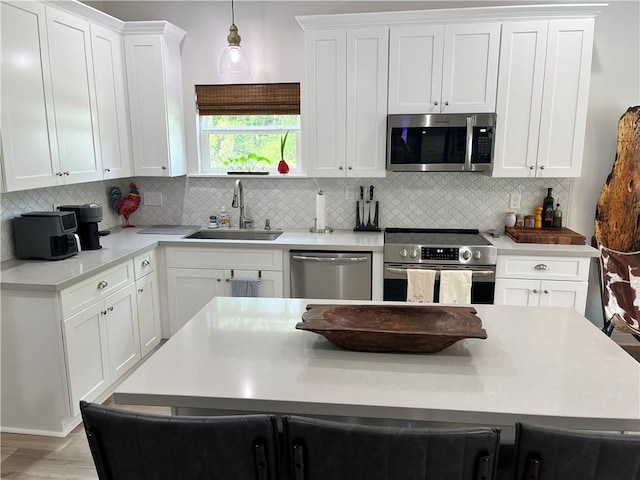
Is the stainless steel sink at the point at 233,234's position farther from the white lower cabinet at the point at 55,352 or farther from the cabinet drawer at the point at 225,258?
the white lower cabinet at the point at 55,352

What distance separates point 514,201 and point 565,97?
0.87 meters

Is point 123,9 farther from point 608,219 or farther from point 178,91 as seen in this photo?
point 608,219

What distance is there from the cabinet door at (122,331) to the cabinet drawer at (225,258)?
0.45 metres

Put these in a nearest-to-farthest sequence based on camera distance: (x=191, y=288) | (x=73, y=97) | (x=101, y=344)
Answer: (x=101, y=344)
(x=73, y=97)
(x=191, y=288)

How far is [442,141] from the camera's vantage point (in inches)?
135

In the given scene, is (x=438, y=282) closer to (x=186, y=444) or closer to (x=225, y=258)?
(x=225, y=258)

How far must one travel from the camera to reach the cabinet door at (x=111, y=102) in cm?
339

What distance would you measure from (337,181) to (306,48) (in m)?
1.07

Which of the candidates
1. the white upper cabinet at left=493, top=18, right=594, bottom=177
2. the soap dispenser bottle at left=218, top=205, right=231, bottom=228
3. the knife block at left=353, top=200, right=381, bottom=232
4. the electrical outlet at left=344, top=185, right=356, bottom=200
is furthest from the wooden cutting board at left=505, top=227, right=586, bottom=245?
the soap dispenser bottle at left=218, top=205, right=231, bottom=228

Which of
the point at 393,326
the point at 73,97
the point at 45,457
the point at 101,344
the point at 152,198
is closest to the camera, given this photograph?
the point at 393,326

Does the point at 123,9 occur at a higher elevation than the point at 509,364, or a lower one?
higher

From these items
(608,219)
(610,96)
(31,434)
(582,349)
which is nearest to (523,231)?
(608,219)

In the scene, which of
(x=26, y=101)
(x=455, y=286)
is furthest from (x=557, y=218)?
(x=26, y=101)

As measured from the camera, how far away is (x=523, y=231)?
3627 mm
